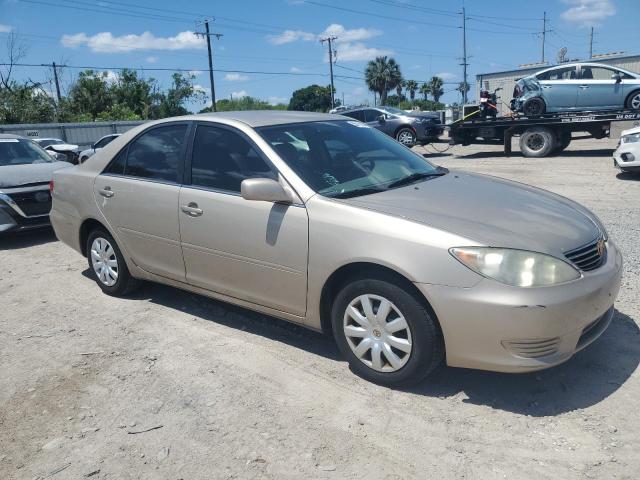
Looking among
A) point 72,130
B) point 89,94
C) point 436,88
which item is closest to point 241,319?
point 72,130

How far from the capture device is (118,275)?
16.6 ft

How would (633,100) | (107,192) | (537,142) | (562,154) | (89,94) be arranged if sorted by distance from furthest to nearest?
(89,94), (562,154), (537,142), (633,100), (107,192)

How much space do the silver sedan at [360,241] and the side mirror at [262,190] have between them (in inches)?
0.5

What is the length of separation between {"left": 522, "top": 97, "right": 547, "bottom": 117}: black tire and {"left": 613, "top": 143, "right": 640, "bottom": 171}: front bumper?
664cm

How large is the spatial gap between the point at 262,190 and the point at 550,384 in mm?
2067

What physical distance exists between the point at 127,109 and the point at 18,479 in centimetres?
5019

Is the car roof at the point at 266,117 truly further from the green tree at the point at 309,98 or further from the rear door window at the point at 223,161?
the green tree at the point at 309,98

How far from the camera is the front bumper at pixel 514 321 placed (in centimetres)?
283

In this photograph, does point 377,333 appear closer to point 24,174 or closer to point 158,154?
point 158,154

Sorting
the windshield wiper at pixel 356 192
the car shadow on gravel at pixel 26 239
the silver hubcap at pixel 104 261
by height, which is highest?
the windshield wiper at pixel 356 192

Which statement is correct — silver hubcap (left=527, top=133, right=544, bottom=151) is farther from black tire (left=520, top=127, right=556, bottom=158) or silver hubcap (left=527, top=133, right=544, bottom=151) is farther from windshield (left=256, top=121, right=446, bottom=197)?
windshield (left=256, top=121, right=446, bottom=197)

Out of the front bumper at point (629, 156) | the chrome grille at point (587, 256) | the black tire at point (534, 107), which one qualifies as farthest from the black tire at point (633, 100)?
the chrome grille at point (587, 256)

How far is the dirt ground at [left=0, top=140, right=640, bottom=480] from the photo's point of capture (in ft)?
8.81

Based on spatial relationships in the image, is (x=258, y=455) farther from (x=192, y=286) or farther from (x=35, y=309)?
(x=35, y=309)
